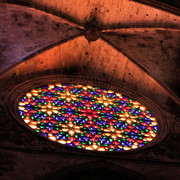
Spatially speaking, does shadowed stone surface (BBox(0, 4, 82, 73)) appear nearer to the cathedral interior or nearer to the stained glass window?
the cathedral interior

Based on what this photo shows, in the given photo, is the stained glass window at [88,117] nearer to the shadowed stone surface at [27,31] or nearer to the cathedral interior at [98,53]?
the cathedral interior at [98,53]

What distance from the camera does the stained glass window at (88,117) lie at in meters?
11.7

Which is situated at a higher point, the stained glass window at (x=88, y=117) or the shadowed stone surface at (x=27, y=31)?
the shadowed stone surface at (x=27, y=31)

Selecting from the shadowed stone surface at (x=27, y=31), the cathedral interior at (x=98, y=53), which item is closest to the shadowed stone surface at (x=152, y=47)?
the cathedral interior at (x=98, y=53)

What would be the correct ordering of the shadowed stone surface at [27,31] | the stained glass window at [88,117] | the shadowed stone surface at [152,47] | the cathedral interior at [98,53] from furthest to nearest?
the shadowed stone surface at [152,47], the shadowed stone surface at [27,31], the cathedral interior at [98,53], the stained glass window at [88,117]

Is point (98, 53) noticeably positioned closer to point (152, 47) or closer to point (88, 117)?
point (152, 47)

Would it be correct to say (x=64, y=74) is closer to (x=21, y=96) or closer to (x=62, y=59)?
(x=62, y=59)

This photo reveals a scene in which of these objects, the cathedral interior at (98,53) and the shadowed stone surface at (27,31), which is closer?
the cathedral interior at (98,53)

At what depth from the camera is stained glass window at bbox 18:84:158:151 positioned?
11.7m

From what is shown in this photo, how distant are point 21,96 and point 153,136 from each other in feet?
11.2

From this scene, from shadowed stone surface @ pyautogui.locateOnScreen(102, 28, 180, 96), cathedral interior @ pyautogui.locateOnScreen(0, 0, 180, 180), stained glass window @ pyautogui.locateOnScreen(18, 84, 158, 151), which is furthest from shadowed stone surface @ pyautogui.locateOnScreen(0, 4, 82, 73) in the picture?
shadowed stone surface @ pyautogui.locateOnScreen(102, 28, 180, 96)

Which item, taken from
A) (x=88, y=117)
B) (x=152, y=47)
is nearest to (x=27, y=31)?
(x=88, y=117)

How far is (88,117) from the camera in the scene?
12609mm

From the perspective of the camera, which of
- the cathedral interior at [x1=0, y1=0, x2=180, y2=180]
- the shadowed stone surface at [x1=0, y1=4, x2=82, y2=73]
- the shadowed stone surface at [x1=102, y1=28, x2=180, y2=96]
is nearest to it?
the cathedral interior at [x1=0, y1=0, x2=180, y2=180]
